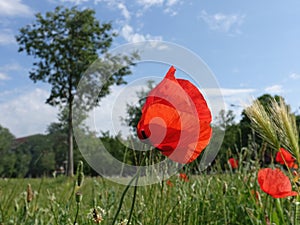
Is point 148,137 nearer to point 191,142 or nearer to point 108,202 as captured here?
point 191,142

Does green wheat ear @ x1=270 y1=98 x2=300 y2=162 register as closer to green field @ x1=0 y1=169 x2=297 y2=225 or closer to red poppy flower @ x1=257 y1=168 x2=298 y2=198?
green field @ x1=0 y1=169 x2=297 y2=225

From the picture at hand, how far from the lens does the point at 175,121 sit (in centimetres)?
68

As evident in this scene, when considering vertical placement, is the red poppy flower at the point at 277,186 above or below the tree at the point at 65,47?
below

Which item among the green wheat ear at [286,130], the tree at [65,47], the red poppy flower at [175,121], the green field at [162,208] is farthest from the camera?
the tree at [65,47]

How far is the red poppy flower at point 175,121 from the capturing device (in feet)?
2.20

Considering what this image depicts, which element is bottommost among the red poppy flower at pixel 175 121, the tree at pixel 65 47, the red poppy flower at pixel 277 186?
the red poppy flower at pixel 277 186

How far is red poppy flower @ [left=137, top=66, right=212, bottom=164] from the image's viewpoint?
67cm

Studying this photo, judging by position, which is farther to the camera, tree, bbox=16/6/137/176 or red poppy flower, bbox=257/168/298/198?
tree, bbox=16/6/137/176

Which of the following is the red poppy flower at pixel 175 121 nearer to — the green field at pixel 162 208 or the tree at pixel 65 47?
the green field at pixel 162 208

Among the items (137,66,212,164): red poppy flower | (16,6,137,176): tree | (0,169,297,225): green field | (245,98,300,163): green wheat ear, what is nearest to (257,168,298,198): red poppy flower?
(0,169,297,225): green field

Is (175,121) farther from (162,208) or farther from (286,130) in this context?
(162,208)

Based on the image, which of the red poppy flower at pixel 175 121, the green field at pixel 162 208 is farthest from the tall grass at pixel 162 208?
the red poppy flower at pixel 175 121

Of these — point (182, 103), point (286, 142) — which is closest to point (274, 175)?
point (286, 142)

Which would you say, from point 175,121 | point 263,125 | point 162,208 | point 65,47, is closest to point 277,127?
point 263,125
